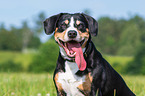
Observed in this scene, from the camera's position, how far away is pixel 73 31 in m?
3.64

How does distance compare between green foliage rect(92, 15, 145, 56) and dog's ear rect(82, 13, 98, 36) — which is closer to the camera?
dog's ear rect(82, 13, 98, 36)

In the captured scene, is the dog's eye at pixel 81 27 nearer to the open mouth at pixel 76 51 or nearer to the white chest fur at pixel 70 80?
the open mouth at pixel 76 51

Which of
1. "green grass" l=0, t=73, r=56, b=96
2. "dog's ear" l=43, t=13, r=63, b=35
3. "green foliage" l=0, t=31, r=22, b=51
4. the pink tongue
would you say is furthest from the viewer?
"green foliage" l=0, t=31, r=22, b=51

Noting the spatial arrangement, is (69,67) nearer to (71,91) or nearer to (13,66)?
(71,91)

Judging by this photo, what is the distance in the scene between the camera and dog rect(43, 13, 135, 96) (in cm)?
378

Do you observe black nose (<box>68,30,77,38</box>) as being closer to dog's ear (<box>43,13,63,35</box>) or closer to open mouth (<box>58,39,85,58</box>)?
open mouth (<box>58,39,85,58</box>)

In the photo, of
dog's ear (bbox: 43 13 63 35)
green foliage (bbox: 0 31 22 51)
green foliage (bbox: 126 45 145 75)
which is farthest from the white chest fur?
green foliage (bbox: 0 31 22 51)

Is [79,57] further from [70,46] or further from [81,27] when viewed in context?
[81,27]

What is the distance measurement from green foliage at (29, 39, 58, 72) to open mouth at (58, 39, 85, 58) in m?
20.6

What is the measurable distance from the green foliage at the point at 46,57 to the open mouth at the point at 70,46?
2065 centimetres

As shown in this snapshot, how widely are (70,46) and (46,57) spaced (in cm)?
2247

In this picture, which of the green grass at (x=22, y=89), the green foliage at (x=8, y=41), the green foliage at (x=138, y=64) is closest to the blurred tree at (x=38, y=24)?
the green foliage at (x=8, y=41)

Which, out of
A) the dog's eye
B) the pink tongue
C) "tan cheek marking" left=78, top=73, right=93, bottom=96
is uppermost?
the dog's eye

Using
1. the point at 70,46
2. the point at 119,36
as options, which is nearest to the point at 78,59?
the point at 70,46
